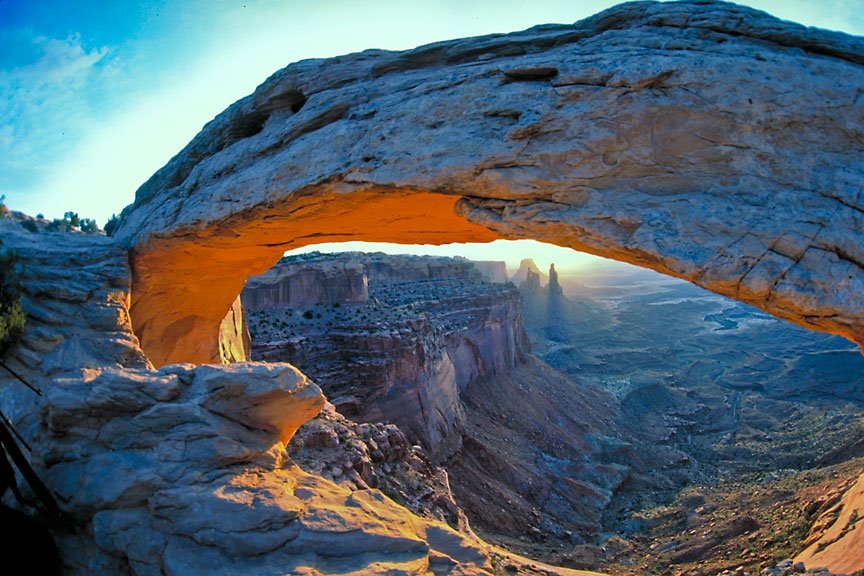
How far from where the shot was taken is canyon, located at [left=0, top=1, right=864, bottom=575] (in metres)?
5.98

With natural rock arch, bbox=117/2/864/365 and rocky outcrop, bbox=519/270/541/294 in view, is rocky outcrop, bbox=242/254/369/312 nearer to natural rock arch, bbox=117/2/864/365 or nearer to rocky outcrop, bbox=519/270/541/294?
natural rock arch, bbox=117/2/864/365

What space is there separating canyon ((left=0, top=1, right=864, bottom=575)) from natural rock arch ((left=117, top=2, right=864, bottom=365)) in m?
0.03

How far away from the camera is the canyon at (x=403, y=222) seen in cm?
598


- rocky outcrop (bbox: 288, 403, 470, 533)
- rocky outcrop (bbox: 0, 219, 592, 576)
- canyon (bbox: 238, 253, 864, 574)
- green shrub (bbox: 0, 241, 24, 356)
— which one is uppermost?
green shrub (bbox: 0, 241, 24, 356)

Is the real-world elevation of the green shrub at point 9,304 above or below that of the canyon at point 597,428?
above

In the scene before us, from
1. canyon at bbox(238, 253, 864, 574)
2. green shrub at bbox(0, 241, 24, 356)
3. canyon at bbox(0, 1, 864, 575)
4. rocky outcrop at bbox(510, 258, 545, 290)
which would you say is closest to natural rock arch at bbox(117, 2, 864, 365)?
canyon at bbox(0, 1, 864, 575)

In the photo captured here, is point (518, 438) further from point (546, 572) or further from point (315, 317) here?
point (546, 572)

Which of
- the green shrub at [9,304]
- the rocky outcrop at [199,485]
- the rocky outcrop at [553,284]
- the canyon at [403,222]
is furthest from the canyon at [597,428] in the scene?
the rocky outcrop at [553,284]

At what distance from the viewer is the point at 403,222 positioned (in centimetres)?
1042

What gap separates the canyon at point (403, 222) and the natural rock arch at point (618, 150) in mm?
33

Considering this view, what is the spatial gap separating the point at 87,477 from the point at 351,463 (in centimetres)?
558

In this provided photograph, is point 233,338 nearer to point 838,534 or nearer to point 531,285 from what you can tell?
point 838,534

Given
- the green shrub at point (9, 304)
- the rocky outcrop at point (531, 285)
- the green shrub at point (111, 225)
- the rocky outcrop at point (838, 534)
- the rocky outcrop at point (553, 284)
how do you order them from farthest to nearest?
the rocky outcrop at point (553, 284)
the rocky outcrop at point (531, 285)
the green shrub at point (111, 225)
the green shrub at point (9, 304)
the rocky outcrop at point (838, 534)

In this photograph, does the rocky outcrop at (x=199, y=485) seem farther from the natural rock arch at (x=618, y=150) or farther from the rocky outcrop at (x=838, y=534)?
the rocky outcrop at (x=838, y=534)
